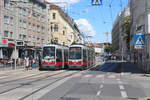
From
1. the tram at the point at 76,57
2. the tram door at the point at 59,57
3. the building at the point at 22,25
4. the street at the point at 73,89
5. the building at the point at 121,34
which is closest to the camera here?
the street at the point at 73,89

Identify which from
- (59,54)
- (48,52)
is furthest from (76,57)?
(48,52)

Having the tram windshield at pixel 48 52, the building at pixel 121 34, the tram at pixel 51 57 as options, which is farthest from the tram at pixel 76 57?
the building at pixel 121 34

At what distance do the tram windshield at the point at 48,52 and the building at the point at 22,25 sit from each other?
6.00 meters

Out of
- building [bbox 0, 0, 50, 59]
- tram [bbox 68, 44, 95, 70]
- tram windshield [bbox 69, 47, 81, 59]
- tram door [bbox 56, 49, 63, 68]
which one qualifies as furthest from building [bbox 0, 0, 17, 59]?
tram [bbox 68, 44, 95, 70]

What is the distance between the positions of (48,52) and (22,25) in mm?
26774

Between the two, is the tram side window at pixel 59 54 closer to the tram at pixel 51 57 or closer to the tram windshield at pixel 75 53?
the tram at pixel 51 57

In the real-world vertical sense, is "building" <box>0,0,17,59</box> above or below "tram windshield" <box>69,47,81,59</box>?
above

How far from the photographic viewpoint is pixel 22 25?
63438 mm

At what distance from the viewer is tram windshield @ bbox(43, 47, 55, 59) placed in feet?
124

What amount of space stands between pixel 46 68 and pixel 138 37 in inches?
583

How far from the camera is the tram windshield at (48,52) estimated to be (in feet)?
124

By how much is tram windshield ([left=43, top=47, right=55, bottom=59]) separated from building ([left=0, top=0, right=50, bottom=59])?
6001 mm

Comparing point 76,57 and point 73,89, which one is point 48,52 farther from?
point 73,89

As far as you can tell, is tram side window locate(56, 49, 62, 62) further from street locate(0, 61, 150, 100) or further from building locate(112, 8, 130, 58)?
building locate(112, 8, 130, 58)
